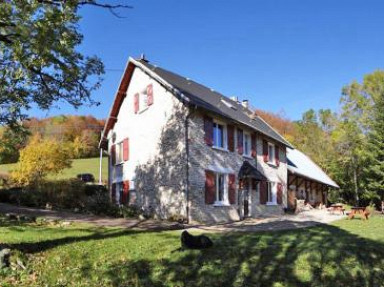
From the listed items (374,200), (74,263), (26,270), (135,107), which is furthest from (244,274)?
(374,200)

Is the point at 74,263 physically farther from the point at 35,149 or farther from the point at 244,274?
the point at 35,149

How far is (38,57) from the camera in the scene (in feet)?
40.8

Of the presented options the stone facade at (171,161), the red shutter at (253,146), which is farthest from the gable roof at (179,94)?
the red shutter at (253,146)

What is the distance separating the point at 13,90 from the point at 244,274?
961 cm

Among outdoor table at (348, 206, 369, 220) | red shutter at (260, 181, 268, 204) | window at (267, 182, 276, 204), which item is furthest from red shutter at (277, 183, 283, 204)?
outdoor table at (348, 206, 369, 220)

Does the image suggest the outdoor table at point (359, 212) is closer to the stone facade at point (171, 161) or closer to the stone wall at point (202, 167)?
the stone facade at point (171, 161)

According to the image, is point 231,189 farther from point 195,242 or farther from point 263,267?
point 263,267

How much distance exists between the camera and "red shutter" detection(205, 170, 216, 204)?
846 inches

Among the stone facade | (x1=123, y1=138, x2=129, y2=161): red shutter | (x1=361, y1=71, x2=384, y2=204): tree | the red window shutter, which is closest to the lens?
the stone facade

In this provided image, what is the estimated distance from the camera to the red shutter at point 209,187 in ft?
70.5

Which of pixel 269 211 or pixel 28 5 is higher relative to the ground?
pixel 28 5

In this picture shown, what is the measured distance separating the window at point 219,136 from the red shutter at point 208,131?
0.58 metres

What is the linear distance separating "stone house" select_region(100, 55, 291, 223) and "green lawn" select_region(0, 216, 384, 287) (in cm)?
726

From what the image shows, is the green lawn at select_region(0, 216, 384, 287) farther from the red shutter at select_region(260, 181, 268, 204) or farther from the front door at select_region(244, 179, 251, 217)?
the red shutter at select_region(260, 181, 268, 204)
